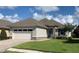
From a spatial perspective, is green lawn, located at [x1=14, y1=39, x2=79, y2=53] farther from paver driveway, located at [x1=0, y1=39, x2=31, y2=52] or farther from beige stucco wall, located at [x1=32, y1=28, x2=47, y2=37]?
beige stucco wall, located at [x1=32, y1=28, x2=47, y2=37]

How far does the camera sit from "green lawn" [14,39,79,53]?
24094mm

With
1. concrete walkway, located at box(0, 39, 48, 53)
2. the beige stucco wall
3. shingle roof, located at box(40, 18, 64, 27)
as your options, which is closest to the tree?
shingle roof, located at box(40, 18, 64, 27)

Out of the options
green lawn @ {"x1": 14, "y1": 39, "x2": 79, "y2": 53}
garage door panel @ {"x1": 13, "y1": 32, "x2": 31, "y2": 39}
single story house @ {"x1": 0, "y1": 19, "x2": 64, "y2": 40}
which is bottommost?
green lawn @ {"x1": 14, "y1": 39, "x2": 79, "y2": 53}

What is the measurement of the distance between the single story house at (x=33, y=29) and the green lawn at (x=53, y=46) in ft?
1.19

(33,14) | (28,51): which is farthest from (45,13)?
(28,51)

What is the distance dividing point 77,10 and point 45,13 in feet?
5.34

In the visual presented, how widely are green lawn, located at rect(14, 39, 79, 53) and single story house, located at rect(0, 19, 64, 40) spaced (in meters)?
0.36

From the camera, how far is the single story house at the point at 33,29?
24.1 metres

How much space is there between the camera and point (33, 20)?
24109 millimetres

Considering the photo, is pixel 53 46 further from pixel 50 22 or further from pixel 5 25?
pixel 5 25

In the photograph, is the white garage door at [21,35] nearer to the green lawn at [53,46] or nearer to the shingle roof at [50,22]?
the green lawn at [53,46]

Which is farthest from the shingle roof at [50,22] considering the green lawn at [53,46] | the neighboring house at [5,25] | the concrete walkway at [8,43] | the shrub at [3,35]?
the shrub at [3,35]

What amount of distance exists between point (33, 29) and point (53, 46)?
1442 mm
